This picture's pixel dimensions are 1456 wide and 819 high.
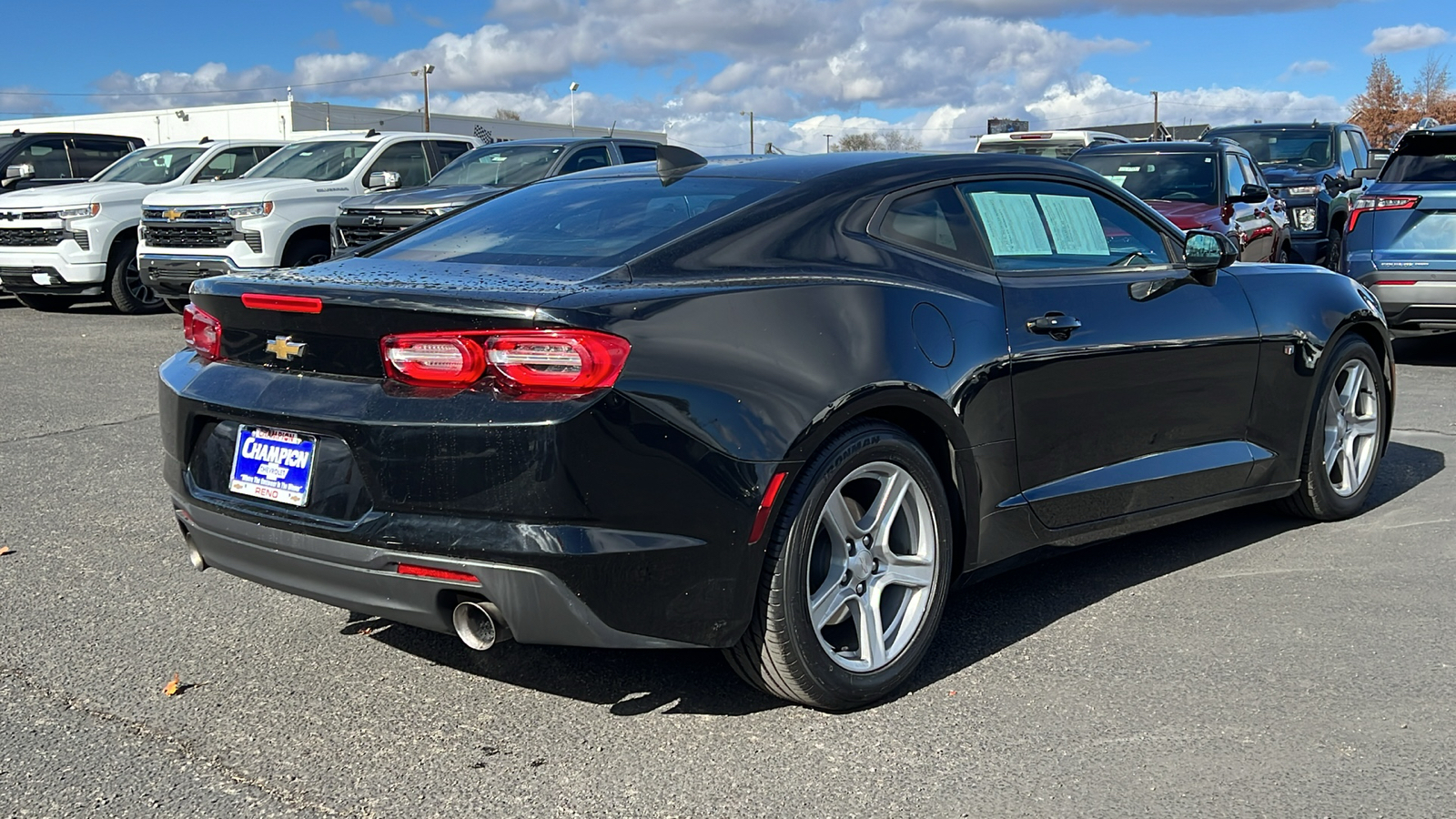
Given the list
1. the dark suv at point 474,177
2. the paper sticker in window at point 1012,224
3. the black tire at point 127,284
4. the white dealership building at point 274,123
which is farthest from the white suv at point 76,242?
the white dealership building at point 274,123

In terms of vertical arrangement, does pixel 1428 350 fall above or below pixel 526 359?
below

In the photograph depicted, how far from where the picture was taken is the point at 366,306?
317 centimetres

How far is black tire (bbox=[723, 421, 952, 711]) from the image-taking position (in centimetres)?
331

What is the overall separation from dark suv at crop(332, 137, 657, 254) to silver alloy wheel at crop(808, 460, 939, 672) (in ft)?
28.3

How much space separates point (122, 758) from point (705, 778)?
1.39m

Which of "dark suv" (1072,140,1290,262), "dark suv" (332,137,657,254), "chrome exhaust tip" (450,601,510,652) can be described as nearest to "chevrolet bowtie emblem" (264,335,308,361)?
"chrome exhaust tip" (450,601,510,652)

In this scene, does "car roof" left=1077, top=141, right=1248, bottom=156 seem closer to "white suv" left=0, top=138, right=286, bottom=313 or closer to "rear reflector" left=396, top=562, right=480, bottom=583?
"white suv" left=0, top=138, right=286, bottom=313

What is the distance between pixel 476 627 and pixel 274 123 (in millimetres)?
57946

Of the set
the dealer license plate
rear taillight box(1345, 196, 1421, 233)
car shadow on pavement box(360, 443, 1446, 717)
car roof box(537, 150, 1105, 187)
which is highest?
car roof box(537, 150, 1105, 187)

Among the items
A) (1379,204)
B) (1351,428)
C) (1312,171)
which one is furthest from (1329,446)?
(1312,171)

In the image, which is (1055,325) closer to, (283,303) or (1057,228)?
(1057,228)

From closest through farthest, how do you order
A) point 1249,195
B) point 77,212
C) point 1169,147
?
point 1249,195 < point 1169,147 < point 77,212

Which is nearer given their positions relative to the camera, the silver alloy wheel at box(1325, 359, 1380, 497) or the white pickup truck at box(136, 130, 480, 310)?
the silver alloy wheel at box(1325, 359, 1380, 497)

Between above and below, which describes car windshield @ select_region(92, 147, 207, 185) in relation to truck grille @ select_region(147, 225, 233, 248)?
above
